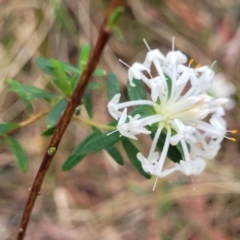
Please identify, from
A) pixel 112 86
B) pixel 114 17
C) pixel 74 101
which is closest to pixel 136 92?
pixel 112 86

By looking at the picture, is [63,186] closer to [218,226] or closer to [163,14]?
[218,226]

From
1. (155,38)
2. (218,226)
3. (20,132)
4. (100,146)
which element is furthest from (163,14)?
(100,146)

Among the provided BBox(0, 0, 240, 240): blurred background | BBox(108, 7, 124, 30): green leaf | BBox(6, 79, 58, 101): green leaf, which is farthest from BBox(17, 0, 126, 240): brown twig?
BBox(0, 0, 240, 240): blurred background

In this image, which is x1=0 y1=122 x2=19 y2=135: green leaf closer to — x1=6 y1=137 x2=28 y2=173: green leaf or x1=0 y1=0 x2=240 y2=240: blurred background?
x1=6 y1=137 x2=28 y2=173: green leaf

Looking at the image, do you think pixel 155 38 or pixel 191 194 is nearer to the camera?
pixel 191 194

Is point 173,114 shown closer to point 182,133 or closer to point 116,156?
point 182,133

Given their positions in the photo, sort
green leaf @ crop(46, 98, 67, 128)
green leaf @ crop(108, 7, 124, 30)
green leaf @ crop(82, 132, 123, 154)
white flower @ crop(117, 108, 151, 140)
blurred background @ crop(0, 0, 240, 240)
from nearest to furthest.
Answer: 1. green leaf @ crop(108, 7, 124, 30)
2. white flower @ crop(117, 108, 151, 140)
3. green leaf @ crop(82, 132, 123, 154)
4. green leaf @ crop(46, 98, 67, 128)
5. blurred background @ crop(0, 0, 240, 240)
